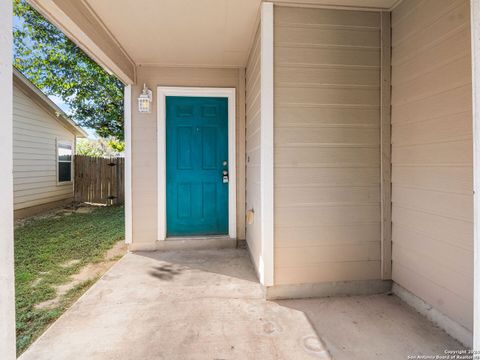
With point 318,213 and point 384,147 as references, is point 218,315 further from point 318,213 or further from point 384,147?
point 384,147

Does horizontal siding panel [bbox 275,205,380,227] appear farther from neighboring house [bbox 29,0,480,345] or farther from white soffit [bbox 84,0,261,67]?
white soffit [bbox 84,0,261,67]

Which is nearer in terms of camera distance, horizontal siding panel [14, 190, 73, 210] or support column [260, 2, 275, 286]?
support column [260, 2, 275, 286]

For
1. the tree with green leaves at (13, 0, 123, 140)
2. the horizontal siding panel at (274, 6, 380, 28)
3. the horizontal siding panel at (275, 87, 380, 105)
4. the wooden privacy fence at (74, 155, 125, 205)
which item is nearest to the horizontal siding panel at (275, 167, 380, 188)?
the horizontal siding panel at (275, 87, 380, 105)

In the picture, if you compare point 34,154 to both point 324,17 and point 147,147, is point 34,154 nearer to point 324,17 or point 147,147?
point 147,147

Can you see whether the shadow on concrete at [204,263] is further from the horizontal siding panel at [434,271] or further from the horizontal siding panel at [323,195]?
the horizontal siding panel at [434,271]

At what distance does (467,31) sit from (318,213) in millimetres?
1561

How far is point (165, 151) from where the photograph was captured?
3762mm

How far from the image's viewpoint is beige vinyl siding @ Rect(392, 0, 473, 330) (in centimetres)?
173

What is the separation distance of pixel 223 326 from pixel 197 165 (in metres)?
2.33

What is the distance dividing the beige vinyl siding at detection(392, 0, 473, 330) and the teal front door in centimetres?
218

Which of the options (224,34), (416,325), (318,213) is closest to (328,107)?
(318,213)

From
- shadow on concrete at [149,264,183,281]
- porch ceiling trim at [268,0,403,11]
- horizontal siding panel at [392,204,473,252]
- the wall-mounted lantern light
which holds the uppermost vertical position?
porch ceiling trim at [268,0,403,11]

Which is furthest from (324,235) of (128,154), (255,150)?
(128,154)

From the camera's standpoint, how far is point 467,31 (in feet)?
5.58
